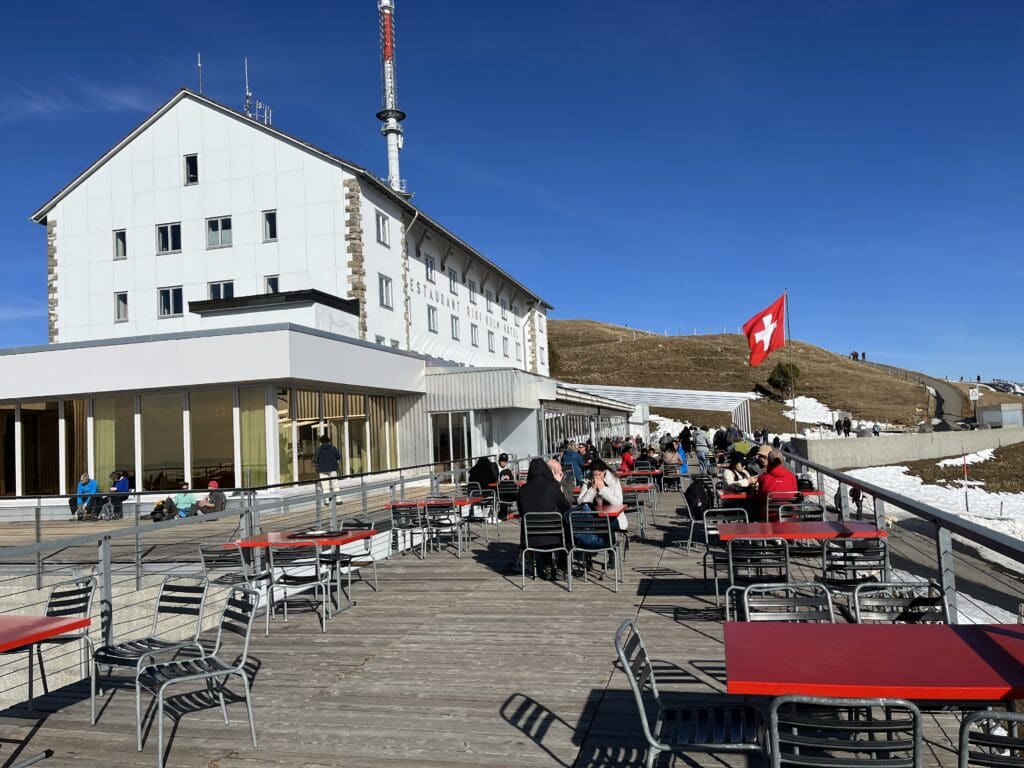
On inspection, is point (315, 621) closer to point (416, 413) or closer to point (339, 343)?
point (339, 343)

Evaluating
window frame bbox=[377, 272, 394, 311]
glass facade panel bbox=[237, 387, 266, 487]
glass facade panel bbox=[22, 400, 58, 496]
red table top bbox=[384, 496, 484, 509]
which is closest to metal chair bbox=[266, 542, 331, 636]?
red table top bbox=[384, 496, 484, 509]

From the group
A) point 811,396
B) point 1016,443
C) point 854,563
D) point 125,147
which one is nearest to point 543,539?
point 854,563

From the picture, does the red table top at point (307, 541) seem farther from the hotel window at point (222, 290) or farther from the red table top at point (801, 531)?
the hotel window at point (222, 290)

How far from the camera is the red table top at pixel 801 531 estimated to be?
735 cm

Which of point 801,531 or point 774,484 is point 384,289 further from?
point 801,531

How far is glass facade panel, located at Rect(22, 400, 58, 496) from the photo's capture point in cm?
2081

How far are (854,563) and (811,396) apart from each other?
81.4 meters

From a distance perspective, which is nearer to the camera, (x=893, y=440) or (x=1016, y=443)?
(x=893, y=440)

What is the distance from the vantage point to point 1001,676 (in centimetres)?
316

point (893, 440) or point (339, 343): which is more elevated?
point (339, 343)

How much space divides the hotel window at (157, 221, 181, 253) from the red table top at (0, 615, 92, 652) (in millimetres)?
24226

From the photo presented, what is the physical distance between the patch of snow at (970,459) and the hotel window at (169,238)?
33.4 metres

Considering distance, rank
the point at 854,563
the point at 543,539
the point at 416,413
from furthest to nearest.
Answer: the point at 416,413, the point at 543,539, the point at 854,563

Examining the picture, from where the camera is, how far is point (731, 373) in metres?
93.2
